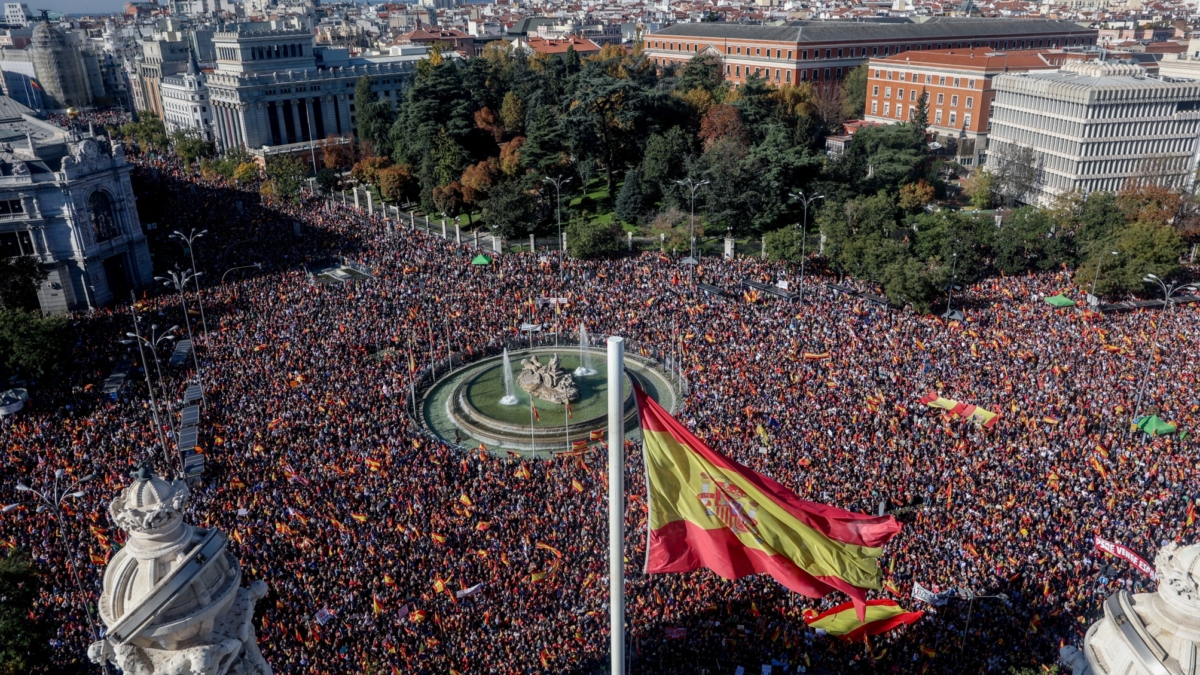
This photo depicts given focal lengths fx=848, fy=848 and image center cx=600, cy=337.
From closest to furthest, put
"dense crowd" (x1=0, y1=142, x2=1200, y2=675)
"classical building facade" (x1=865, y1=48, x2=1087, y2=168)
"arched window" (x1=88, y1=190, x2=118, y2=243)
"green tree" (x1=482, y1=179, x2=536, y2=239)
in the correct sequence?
1. "dense crowd" (x1=0, y1=142, x2=1200, y2=675)
2. "arched window" (x1=88, y1=190, x2=118, y2=243)
3. "green tree" (x1=482, y1=179, x2=536, y2=239)
4. "classical building facade" (x1=865, y1=48, x2=1087, y2=168)

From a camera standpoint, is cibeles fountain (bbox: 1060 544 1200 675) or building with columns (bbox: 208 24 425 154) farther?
building with columns (bbox: 208 24 425 154)

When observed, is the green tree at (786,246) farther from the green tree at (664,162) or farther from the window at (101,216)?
the window at (101,216)

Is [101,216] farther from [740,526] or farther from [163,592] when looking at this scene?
[740,526]

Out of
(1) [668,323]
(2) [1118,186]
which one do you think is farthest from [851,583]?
(2) [1118,186]

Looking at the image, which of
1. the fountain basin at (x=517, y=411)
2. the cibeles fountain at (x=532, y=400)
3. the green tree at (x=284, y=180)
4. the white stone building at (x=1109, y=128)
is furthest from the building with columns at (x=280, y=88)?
the white stone building at (x=1109, y=128)

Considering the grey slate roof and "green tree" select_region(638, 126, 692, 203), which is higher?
the grey slate roof

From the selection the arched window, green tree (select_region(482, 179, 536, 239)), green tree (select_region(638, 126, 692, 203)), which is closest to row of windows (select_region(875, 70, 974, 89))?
green tree (select_region(638, 126, 692, 203))

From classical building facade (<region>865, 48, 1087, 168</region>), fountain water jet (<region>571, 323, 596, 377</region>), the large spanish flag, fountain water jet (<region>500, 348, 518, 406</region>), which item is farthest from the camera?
classical building facade (<region>865, 48, 1087, 168</region>)

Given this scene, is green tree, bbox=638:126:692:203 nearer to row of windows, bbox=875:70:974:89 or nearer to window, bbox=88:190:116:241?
window, bbox=88:190:116:241
